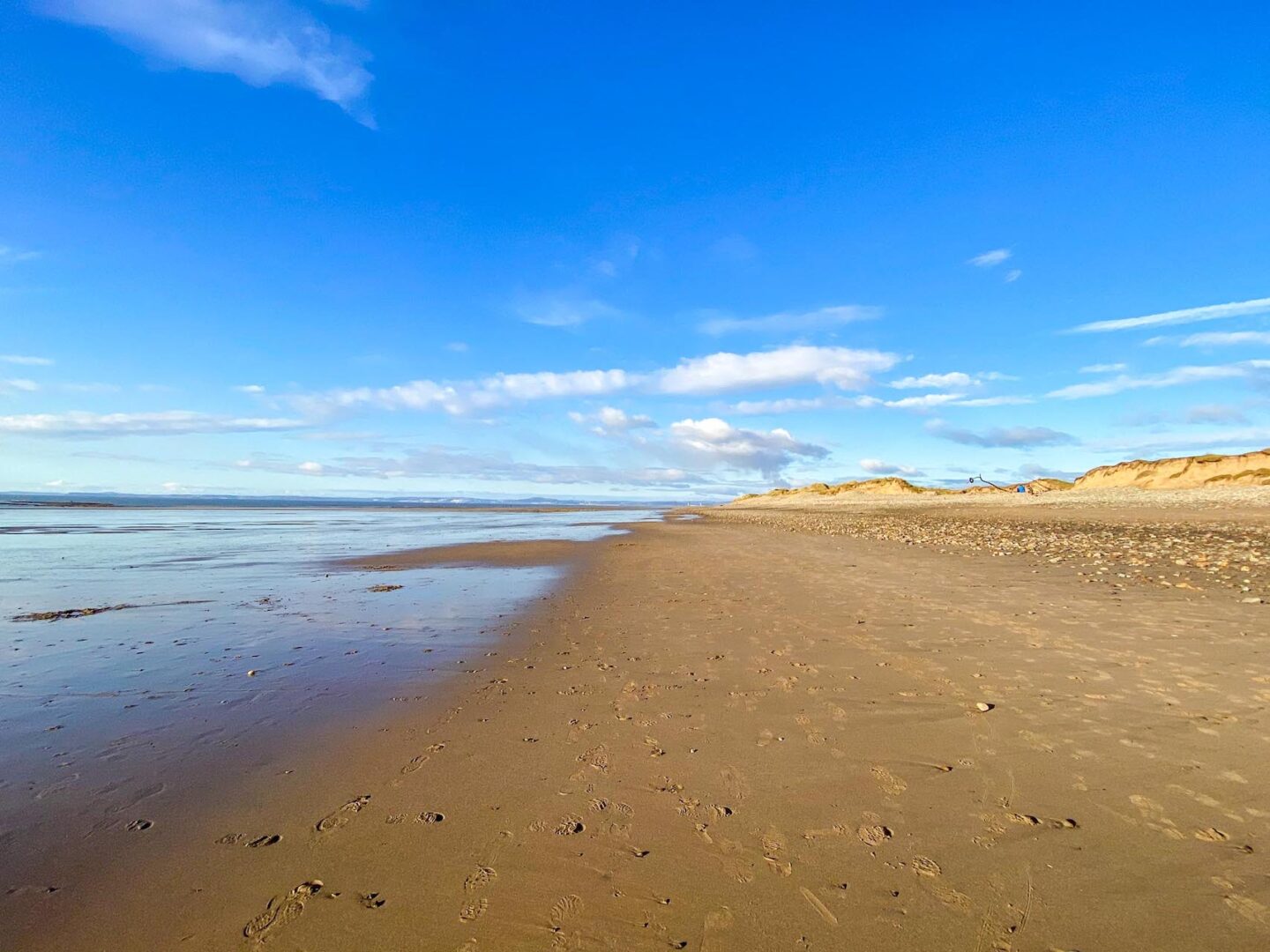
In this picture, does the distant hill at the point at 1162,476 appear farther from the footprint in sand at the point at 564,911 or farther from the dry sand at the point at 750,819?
the footprint in sand at the point at 564,911

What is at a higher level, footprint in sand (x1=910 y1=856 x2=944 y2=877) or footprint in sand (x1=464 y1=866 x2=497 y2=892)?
footprint in sand (x1=910 y1=856 x2=944 y2=877)

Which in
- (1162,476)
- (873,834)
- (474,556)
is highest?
(1162,476)

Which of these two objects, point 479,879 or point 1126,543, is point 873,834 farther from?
point 1126,543

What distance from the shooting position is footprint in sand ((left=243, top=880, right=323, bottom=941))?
2996 millimetres

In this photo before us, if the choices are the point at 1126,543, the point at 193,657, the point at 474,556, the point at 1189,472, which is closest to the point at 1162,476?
the point at 1189,472

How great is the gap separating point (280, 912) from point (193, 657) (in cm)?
651

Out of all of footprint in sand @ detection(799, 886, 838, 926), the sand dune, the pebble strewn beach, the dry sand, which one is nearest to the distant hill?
the sand dune

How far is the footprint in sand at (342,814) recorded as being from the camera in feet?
13.1

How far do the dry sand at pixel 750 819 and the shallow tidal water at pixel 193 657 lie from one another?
0.90 m

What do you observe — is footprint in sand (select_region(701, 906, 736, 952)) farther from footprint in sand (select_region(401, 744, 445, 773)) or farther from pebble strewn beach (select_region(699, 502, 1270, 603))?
pebble strewn beach (select_region(699, 502, 1270, 603))

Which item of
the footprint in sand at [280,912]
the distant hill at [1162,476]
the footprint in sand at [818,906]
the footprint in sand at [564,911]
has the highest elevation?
the distant hill at [1162,476]

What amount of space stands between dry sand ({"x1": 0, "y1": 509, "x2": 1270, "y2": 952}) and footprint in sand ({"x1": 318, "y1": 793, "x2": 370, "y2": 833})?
0.06ft

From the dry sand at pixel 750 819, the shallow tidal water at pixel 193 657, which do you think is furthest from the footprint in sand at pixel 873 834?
the shallow tidal water at pixel 193 657

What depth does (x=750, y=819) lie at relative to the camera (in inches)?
158
